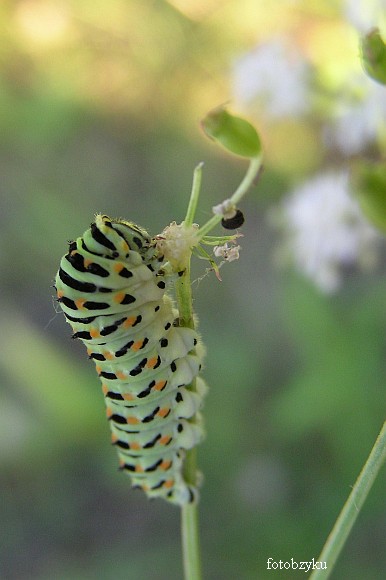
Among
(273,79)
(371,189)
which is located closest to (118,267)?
(371,189)

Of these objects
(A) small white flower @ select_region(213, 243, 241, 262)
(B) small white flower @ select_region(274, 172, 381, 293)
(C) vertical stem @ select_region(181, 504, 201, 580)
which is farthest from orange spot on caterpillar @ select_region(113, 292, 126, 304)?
(B) small white flower @ select_region(274, 172, 381, 293)

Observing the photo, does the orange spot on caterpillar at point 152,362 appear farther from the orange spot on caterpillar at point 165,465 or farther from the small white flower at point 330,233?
the small white flower at point 330,233

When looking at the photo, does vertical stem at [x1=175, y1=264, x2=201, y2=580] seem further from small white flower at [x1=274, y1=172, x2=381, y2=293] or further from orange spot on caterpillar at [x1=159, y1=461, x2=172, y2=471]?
small white flower at [x1=274, y1=172, x2=381, y2=293]

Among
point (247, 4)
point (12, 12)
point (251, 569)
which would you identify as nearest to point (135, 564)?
point (251, 569)

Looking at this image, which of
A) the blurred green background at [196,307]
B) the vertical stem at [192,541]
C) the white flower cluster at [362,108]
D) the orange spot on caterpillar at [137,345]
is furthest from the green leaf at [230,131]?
the blurred green background at [196,307]

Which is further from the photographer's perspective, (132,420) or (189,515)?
(132,420)

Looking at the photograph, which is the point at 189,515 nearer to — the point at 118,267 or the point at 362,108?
the point at 118,267
